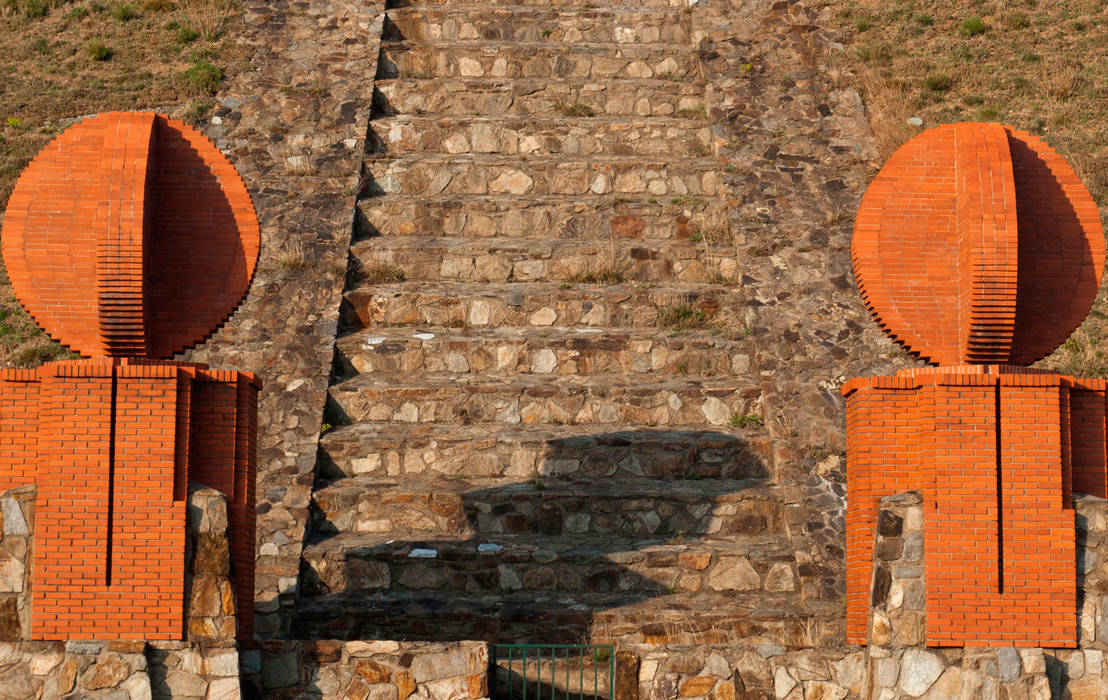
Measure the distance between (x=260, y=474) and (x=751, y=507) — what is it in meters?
4.28

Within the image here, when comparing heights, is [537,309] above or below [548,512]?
above

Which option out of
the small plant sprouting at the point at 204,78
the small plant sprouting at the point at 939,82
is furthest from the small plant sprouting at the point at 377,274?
the small plant sprouting at the point at 939,82

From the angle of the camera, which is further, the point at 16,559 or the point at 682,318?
the point at 682,318

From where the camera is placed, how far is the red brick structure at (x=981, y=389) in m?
9.29

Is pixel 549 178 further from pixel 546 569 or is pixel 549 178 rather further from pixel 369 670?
pixel 369 670

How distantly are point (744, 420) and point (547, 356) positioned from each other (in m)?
2.02

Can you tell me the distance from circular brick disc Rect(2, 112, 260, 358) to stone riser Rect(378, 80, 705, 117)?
27.9 ft

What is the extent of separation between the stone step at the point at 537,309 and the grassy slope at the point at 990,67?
12.4 feet

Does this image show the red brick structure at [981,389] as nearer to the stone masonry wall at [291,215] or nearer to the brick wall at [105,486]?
the brick wall at [105,486]

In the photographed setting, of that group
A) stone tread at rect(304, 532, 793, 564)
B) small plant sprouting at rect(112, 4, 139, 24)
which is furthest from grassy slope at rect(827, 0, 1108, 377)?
small plant sprouting at rect(112, 4, 139, 24)

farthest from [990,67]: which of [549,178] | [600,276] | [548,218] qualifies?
[600,276]

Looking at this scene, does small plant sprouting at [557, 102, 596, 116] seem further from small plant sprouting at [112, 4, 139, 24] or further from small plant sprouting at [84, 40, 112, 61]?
small plant sprouting at [112, 4, 139, 24]

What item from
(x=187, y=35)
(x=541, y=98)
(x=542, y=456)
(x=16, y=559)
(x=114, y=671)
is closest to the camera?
(x=114, y=671)

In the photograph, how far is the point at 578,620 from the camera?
11828 millimetres
